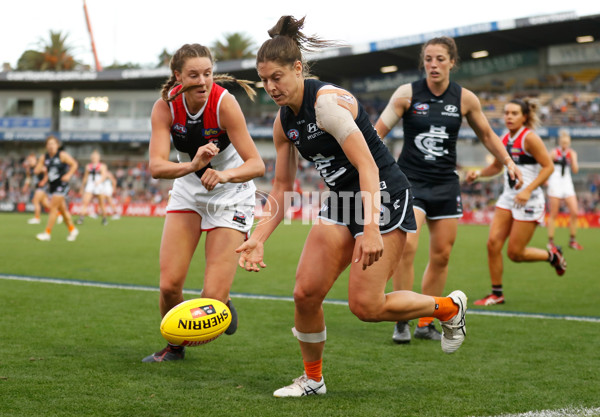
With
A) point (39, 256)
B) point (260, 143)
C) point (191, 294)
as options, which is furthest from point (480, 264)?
point (260, 143)

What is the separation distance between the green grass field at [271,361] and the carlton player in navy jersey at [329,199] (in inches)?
19.3

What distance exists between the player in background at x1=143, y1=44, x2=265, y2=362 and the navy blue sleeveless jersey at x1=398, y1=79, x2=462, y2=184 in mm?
1754

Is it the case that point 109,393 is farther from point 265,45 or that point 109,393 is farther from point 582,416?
point 582,416

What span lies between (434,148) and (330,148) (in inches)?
93.8

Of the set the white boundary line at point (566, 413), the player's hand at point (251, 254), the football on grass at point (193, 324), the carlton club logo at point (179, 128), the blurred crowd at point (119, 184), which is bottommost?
the blurred crowd at point (119, 184)

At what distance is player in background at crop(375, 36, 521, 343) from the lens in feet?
20.4

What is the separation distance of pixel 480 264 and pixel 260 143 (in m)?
34.1

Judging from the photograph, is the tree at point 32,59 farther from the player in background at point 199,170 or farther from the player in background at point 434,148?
the player in background at point 199,170

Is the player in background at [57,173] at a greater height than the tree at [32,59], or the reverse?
the tree at [32,59]

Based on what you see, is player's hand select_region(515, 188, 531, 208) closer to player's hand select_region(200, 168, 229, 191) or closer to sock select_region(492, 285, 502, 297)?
sock select_region(492, 285, 502, 297)

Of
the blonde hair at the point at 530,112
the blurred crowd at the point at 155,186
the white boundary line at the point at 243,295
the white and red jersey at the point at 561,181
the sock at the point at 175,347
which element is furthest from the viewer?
the blurred crowd at the point at 155,186

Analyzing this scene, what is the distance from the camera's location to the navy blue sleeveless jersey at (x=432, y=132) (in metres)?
6.26

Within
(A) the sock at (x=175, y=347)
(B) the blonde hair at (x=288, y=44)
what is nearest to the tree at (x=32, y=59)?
(A) the sock at (x=175, y=347)

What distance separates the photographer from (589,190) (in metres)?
33.7
